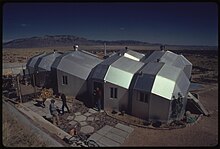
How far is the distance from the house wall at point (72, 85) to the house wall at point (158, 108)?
5001 millimetres

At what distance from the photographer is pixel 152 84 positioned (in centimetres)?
930

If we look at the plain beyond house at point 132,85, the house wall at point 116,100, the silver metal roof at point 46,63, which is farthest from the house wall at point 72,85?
the silver metal roof at point 46,63

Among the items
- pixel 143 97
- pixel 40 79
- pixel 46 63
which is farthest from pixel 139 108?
pixel 46 63

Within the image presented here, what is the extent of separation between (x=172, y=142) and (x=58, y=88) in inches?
334

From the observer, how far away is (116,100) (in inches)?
413

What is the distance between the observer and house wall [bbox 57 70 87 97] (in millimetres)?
12461

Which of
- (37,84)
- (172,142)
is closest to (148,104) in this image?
(172,142)

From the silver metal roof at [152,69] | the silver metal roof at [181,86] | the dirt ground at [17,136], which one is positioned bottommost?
the dirt ground at [17,136]

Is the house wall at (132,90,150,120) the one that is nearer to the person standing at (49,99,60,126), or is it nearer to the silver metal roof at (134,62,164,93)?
the silver metal roof at (134,62,164,93)

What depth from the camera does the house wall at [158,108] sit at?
29.6 feet

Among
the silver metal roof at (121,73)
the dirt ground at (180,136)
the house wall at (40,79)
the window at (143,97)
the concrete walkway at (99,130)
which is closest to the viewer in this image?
the concrete walkway at (99,130)

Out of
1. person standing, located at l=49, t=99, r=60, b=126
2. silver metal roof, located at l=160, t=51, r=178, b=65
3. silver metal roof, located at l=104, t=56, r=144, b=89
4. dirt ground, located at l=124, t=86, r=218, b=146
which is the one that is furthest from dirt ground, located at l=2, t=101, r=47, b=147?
silver metal roof, located at l=160, t=51, r=178, b=65

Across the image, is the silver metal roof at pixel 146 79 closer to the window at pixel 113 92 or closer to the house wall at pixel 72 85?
the window at pixel 113 92

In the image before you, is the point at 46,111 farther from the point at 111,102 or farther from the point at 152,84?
the point at 152,84
